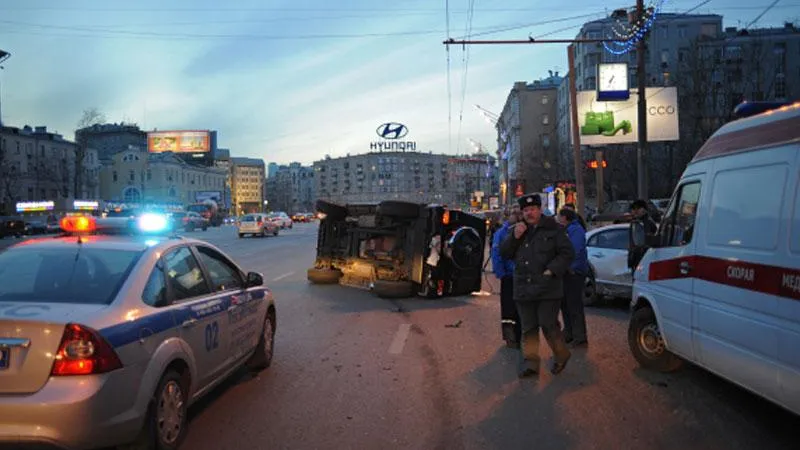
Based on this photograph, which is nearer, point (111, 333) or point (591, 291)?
point (111, 333)

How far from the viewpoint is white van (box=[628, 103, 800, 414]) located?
13.5 feet

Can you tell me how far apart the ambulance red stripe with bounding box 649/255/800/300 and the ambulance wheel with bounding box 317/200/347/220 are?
28.3ft

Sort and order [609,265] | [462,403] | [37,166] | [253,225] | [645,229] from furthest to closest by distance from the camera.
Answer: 1. [37,166]
2. [253,225]
3. [609,265]
4. [645,229]
5. [462,403]

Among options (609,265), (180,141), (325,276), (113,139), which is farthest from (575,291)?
(113,139)

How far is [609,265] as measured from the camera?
10.6 m

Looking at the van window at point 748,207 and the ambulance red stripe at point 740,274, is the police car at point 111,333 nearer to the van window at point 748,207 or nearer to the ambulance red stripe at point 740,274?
the ambulance red stripe at point 740,274

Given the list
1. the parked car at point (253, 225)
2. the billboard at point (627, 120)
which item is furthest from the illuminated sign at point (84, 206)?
the billboard at point (627, 120)

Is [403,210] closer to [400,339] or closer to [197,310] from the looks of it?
[400,339]

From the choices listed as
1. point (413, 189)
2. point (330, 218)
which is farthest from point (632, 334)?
point (413, 189)

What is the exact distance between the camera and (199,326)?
15.8 ft

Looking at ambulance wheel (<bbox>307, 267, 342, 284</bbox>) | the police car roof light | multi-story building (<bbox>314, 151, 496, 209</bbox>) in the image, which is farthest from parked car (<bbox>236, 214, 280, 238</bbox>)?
multi-story building (<bbox>314, 151, 496, 209</bbox>)

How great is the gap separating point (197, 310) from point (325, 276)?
370 inches

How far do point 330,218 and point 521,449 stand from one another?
9.86 m

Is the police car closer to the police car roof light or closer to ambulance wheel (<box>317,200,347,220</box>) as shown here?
the police car roof light
